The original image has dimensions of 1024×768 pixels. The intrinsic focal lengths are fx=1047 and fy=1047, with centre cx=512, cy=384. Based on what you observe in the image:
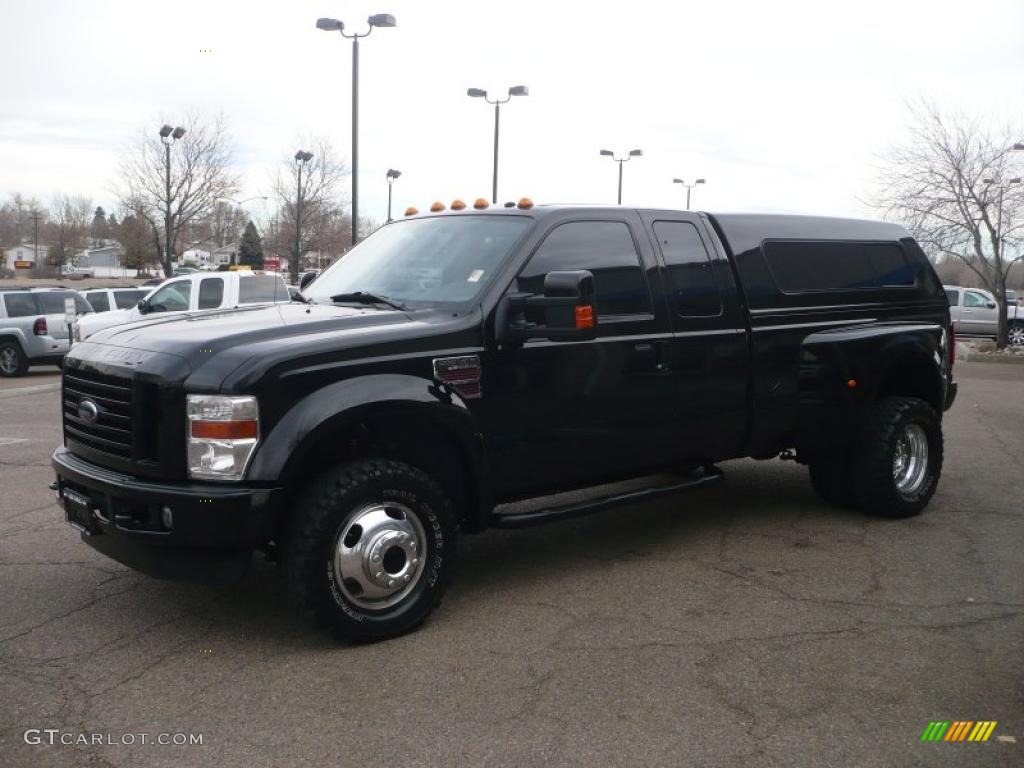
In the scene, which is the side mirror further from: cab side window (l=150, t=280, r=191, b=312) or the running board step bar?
cab side window (l=150, t=280, r=191, b=312)

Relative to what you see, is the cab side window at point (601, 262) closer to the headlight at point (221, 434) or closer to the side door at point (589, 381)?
the side door at point (589, 381)

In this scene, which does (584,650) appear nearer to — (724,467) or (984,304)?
(724,467)

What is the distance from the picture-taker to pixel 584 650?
15.0 feet

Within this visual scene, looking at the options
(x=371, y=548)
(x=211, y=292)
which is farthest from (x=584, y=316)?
(x=211, y=292)

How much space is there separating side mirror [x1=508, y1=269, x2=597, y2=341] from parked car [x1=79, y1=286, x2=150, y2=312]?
1905cm

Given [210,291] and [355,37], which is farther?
[355,37]

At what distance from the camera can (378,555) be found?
4.56 metres

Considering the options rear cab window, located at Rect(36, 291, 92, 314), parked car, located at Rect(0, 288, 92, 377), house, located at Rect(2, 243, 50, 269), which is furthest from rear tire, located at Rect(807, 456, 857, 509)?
house, located at Rect(2, 243, 50, 269)

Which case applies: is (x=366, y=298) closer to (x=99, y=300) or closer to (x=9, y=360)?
(x=9, y=360)

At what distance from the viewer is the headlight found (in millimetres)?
4215

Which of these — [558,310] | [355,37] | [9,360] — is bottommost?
[9,360]

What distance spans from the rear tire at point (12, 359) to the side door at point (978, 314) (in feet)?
80.6

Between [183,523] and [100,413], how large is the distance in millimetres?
769

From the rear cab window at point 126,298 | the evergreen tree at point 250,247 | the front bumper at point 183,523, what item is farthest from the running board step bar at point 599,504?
the evergreen tree at point 250,247
